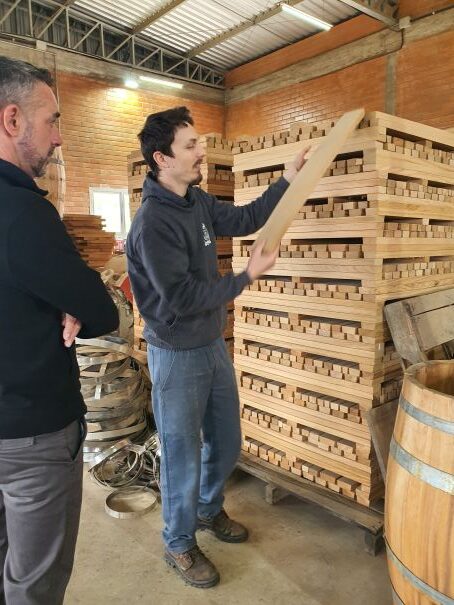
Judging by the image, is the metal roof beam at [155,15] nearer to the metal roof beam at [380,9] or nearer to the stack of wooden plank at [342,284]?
the metal roof beam at [380,9]

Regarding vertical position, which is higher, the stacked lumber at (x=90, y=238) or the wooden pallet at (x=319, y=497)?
the stacked lumber at (x=90, y=238)

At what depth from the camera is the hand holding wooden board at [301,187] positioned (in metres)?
2.21

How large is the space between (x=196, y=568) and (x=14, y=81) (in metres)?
2.64

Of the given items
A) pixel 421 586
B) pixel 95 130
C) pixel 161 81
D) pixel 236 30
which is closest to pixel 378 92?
pixel 236 30

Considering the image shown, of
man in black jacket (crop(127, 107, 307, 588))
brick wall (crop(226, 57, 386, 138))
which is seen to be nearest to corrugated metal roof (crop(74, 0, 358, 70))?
brick wall (crop(226, 57, 386, 138))

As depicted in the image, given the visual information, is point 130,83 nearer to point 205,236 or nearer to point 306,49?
point 306,49

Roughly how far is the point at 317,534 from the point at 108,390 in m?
2.36

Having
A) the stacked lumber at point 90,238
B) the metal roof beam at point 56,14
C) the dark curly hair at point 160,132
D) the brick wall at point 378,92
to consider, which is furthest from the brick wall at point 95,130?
the dark curly hair at point 160,132

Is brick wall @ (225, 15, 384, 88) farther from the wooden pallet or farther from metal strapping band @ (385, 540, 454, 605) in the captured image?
metal strapping band @ (385, 540, 454, 605)

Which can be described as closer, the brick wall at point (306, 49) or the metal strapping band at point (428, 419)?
the metal strapping band at point (428, 419)

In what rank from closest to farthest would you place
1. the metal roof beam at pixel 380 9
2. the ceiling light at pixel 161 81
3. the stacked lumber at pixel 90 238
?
the stacked lumber at pixel 90 238
the metal roof beam at pixel 380 9
the ceiling light at pixel 161 81

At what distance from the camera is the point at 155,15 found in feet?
40.1

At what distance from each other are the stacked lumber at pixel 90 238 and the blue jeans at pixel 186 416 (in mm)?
4754

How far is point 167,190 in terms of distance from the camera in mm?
2646
